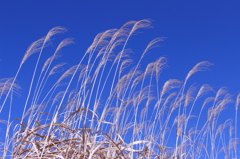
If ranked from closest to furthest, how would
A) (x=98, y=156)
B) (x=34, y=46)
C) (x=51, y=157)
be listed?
1. (x=51, y=157)
2. (x=98, y=156)
3. (x=34, y=46)

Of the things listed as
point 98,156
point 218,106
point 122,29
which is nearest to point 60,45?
point 122,29

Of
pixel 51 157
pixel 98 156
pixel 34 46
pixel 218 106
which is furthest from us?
pixel 218 106

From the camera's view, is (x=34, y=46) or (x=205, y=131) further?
(x=205, y=131)

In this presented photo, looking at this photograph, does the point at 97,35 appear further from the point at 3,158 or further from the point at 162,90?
the point at 3,158

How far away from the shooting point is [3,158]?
2199 millimetres

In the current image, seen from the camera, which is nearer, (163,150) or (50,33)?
(163,150)

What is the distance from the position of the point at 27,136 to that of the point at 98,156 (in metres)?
0.53

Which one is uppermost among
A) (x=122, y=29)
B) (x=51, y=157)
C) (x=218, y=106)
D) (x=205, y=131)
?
(x=122, y=29)

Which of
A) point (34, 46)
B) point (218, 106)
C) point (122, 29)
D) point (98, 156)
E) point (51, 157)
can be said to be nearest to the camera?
point (51, 157)

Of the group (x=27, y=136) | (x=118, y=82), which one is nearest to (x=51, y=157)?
(x=27, y=136)

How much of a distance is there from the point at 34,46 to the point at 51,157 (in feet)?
3.85

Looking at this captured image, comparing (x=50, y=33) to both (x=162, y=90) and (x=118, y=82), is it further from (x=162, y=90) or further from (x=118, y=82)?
(x=162, y=90)

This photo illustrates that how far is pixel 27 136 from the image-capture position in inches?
85.5

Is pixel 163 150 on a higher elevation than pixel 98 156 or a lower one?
higher
